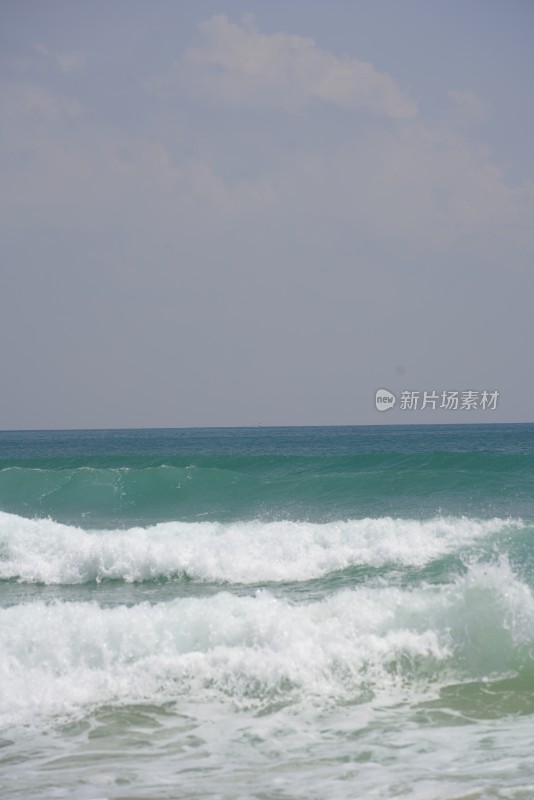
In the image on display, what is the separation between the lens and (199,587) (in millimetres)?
11930

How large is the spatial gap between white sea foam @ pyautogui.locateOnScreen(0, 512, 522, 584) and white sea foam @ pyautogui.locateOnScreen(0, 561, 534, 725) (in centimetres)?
347

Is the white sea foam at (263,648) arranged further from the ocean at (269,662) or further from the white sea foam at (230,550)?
the white sea foam at (230,550)

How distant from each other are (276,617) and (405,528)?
6189mm

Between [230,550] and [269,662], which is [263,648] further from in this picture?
[230,550]

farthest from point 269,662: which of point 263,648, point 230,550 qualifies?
point 230,550

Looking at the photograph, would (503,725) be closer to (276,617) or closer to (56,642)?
(276,617)

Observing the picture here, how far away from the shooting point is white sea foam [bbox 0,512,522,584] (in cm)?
1262

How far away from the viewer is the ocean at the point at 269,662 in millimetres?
5543

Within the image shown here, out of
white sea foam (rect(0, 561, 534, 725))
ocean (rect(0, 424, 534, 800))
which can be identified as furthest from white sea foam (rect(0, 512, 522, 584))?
white sea foam (rect(0, 561, 534, 725))

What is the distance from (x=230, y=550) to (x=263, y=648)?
5.36 m

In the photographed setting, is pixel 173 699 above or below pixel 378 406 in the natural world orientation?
below

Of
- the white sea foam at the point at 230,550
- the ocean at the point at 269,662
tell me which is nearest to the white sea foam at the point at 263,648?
the ocean at the point at 269,662

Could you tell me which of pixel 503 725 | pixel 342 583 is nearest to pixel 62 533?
pixel 342 583

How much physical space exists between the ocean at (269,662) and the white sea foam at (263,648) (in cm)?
2
